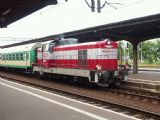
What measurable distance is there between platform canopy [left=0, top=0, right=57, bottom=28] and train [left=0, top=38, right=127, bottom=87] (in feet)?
17.8

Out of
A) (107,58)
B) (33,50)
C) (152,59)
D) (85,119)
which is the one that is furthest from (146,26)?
(152,59)

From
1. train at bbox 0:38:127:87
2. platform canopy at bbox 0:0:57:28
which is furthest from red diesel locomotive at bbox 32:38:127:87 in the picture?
platform canopy at bbox 0:0:57:28

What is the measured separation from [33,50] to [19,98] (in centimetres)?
1475

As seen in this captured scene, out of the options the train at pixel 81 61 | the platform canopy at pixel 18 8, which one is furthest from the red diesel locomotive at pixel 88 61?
the platform canopy at pixel 18 8

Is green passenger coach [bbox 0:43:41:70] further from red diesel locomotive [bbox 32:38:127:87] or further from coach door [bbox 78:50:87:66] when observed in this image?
coach door [bbox 78:50:87:66]

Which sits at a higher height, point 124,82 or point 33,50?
point 33,50

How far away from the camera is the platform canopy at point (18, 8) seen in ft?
40.7

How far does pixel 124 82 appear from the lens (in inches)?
910

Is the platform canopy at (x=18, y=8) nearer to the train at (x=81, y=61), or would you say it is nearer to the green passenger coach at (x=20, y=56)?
the train at (x=81, y=61)

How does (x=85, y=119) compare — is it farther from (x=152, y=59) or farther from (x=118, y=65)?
(x=152, y=59)

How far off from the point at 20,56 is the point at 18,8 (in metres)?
21.1

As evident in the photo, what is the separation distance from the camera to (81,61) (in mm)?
21531

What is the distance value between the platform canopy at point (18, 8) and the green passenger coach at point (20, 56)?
43.4 ft

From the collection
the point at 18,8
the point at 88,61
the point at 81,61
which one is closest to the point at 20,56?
the point at 81,61
